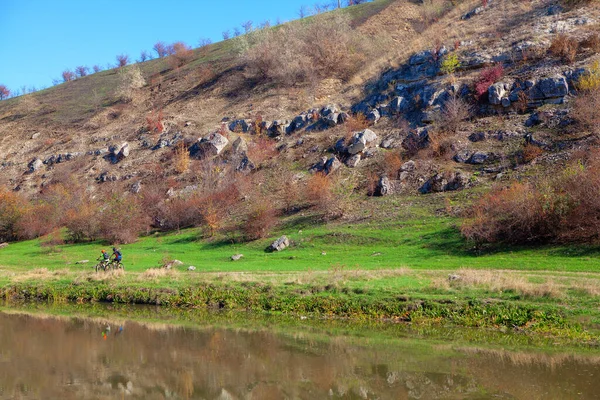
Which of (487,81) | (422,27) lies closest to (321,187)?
(487,81)

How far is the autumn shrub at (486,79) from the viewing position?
5238cm

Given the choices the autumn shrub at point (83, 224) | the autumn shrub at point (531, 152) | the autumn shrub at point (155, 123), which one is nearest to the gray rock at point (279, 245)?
the autumn shrub at point (83, 224)

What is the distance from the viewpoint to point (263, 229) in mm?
42594

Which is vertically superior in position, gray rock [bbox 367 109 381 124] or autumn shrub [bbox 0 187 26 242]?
gray rock [bbox 367 109 381 124]

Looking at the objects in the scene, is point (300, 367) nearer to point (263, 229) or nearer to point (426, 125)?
point (263, 229)

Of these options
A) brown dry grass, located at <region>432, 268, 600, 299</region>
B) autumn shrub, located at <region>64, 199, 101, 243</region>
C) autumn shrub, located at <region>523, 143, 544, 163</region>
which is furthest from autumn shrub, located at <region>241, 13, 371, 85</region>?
brown dry grass, located at <region>432, 268, 600, 299</region>

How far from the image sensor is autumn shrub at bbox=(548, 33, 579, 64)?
50375 millimetres

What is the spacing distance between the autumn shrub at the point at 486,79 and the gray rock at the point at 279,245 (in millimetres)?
26724

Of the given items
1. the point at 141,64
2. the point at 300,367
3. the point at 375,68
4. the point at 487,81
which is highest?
the point at 141,64

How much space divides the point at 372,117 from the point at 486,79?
485 inches

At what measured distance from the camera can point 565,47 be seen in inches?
2015

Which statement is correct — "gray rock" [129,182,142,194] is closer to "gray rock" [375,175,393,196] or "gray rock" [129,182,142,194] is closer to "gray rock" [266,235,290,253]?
"gray rock" [266,235,290,253]

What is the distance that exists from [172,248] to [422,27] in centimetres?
5594

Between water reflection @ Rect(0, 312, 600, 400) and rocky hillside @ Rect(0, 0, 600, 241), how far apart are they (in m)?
28.6
